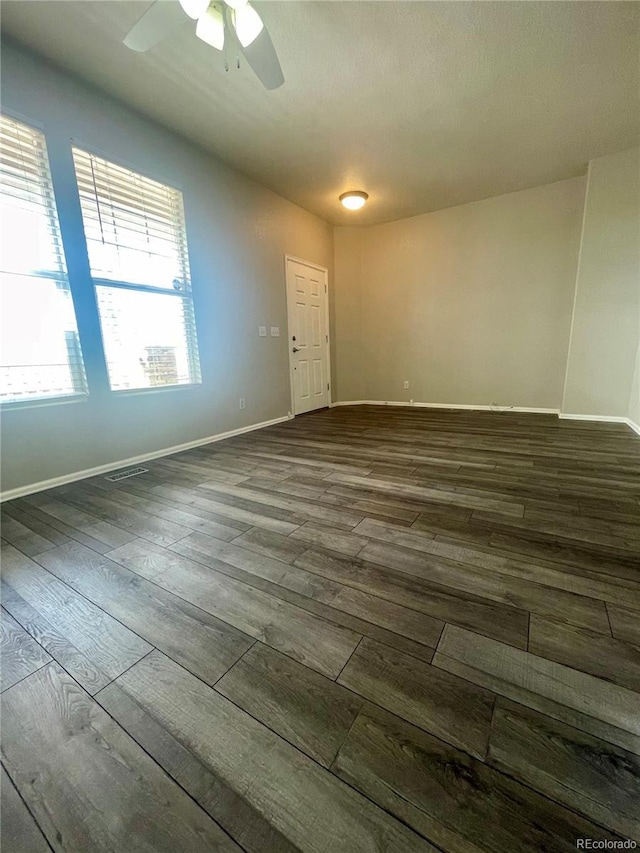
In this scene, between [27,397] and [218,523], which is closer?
[218,523]

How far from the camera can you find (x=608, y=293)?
3.62 metres

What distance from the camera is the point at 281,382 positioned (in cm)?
445

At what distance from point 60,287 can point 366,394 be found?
4393 millimetres

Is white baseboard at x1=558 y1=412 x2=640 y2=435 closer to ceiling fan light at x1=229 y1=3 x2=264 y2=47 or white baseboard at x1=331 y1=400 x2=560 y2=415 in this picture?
white baseboard at x1=331 y1=400 x2=560 y2=415

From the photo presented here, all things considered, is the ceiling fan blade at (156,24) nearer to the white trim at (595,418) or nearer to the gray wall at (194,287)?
the gray wall at (194,287)

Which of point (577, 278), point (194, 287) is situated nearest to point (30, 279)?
point (194, 287)

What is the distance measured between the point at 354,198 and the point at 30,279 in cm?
346

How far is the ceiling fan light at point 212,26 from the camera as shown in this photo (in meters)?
1.67

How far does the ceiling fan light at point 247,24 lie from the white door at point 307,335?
2729mm

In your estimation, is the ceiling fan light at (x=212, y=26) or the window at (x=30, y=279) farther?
the window at (x=30, y=279)

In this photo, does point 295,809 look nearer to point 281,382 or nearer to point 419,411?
point 281,382

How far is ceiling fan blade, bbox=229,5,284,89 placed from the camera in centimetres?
169

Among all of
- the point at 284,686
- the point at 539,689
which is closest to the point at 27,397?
the point at 284,686

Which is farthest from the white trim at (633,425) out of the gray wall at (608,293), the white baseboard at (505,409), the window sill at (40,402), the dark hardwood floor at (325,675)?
the window sill at (40,402)
